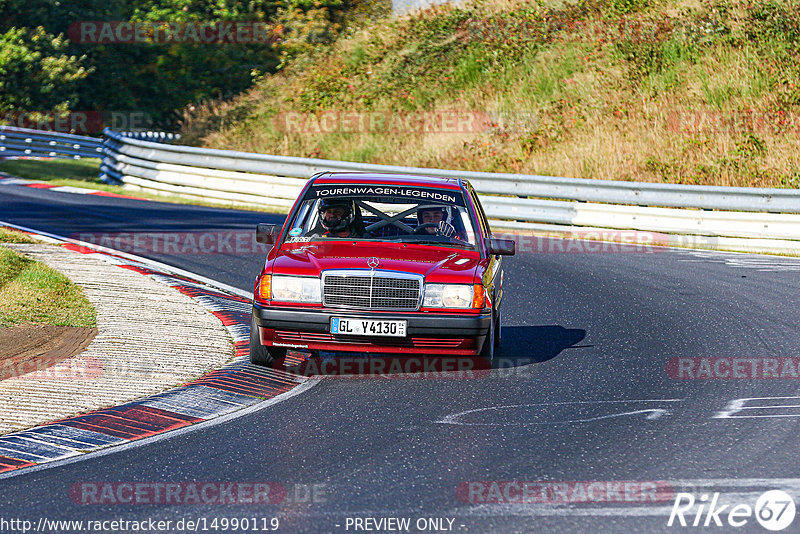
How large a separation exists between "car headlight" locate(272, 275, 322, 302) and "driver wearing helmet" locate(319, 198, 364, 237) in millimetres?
1105

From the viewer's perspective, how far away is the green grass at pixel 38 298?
32.5ft

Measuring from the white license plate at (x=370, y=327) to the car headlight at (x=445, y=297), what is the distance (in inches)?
11.3

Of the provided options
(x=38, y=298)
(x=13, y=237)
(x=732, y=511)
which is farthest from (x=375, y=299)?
(x=13, y=237)

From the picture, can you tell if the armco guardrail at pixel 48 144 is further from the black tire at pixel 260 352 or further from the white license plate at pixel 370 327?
the white license plate at pixel 370 327

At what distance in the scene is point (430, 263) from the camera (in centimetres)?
850

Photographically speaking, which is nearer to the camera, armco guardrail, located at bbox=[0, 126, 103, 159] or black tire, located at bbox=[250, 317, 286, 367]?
black tire, located at bbox=[250, 317, 286, 367]

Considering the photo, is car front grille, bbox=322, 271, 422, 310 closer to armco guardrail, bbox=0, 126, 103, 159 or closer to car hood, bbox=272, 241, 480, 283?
car hood, bbox=272, 241, 480, 283

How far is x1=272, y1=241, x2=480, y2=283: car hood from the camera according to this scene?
830 centimetres

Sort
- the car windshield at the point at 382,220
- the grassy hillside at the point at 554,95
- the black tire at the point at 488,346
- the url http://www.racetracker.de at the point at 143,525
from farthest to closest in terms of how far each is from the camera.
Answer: the grassy hillside at the point at 554,95, the car windshield at the point at 382,220, the black tire at the point at 488,346, the url http://www.racetracker.de at the point at 143,525

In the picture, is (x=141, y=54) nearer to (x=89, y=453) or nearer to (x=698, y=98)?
(x=698, y=98)

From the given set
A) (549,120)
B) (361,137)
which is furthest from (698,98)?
(361,137)

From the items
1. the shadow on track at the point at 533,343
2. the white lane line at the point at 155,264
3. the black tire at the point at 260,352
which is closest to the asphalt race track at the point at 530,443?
the shadow on track at the point at 533,343

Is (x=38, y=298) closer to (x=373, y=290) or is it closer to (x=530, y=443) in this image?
(x=373, y=290)

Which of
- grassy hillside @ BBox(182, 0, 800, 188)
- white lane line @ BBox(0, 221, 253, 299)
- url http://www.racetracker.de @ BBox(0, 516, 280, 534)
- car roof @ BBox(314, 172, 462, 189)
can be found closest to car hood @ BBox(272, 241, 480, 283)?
car roof @ BBox(314, 172, 462, 189)
